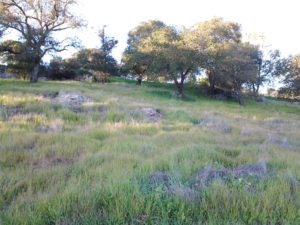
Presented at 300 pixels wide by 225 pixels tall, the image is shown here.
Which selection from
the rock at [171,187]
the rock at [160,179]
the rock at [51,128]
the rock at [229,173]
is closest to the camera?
the rock at [171,187]

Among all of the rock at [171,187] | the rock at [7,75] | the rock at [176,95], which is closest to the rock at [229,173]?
the rock at [171,187]

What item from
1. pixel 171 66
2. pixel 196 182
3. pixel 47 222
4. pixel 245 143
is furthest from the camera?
pixel 171 66

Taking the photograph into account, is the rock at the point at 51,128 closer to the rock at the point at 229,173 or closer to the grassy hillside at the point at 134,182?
the grassy hillside at the point at 134,182

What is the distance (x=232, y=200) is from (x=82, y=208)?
74.5 inches

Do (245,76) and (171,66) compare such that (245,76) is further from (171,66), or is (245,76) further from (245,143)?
(245,143)

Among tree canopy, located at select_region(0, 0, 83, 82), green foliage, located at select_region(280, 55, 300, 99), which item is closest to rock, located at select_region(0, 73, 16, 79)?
tree canopy, located at select_region(0, 0, 83, 82)

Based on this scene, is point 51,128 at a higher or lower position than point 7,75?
lower

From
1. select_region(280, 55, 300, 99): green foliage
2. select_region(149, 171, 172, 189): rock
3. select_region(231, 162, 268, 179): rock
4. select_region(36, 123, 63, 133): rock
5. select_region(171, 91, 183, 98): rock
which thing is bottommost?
select_region(36, 123, 63, 133): rock

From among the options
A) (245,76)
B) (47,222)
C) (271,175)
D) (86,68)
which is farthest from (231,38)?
(47,222)

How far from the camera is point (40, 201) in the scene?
3.67 m

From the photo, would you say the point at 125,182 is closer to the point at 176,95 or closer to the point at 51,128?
the point at 51,128

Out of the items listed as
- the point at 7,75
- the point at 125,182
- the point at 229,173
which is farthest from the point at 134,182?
the point at 7,75

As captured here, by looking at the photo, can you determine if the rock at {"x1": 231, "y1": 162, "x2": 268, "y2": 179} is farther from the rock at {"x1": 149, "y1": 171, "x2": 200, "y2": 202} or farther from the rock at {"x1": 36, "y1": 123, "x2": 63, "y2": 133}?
the rock at {"x1": 36, "y1": 123, "x2": 63, "y2": 133}

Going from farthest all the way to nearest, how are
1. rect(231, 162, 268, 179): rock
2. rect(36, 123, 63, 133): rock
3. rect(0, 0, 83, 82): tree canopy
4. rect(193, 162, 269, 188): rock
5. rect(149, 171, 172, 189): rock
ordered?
rect(0, 0, 83, 82): tree canopy, rect(36, 123, 63, 133): rock, rect(231, 162, 268, 179): rock, rect(193, 162, 269, 188): rock, rect(149, 171, 172, 189): rock
